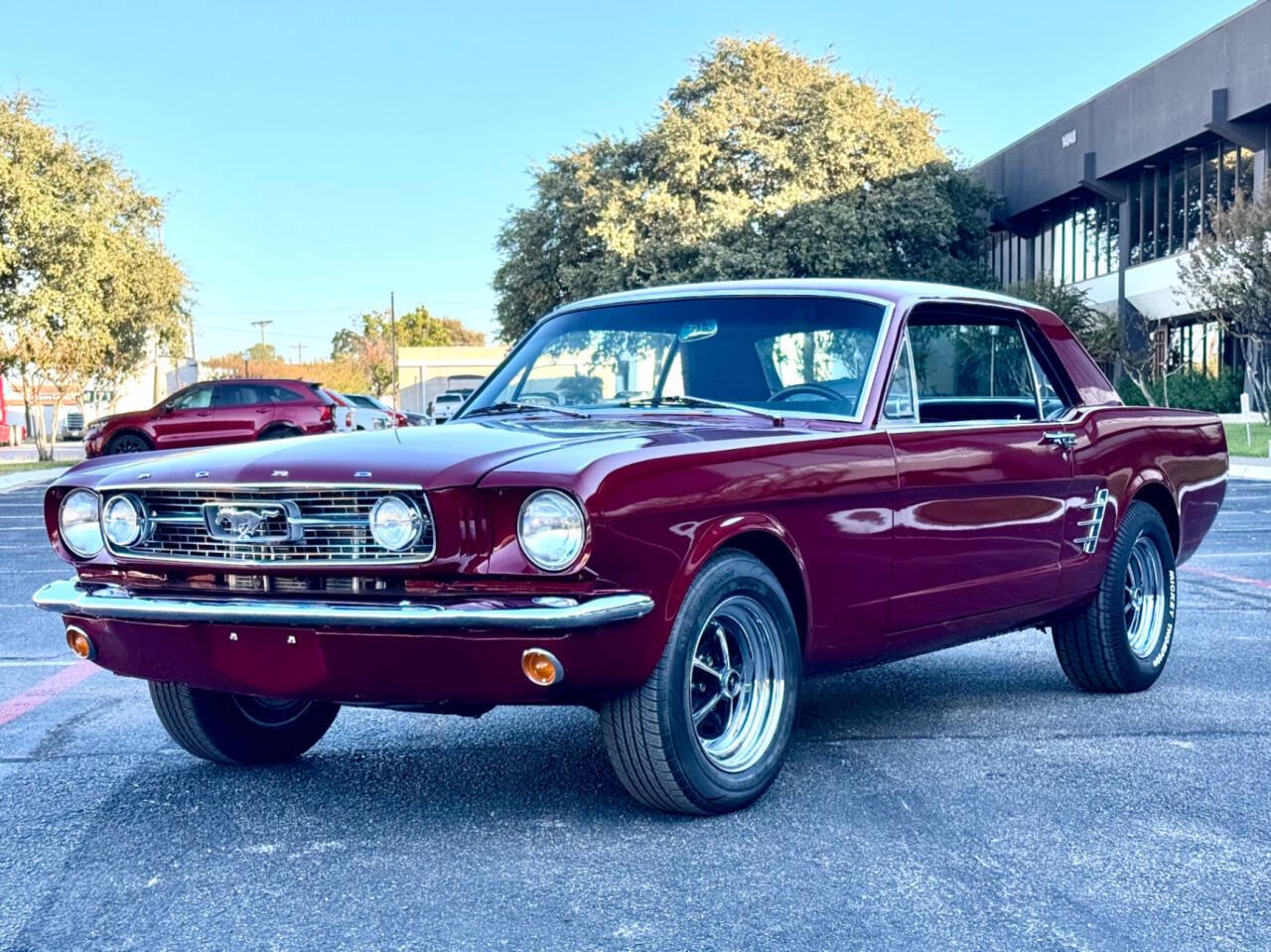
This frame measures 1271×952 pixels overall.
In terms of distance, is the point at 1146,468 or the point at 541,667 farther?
the point at 1146,468

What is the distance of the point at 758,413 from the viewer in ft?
15.9

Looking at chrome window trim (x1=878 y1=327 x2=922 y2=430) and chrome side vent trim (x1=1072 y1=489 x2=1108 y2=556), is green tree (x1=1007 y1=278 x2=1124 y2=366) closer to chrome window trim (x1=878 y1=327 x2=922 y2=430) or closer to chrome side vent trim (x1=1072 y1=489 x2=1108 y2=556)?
chrome side vent trim (x1=1072 y1=489 x2=1108 y2=556)

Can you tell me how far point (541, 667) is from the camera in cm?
371

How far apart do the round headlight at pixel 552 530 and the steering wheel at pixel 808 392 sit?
1.44 metres

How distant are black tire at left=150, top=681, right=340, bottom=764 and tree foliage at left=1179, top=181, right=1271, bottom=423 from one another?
25522 millimetres

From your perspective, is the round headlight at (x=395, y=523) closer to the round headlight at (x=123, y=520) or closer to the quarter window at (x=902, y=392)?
the round headlight at (x=123, y=520)

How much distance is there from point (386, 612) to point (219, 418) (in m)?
23.4

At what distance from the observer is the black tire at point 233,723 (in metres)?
4.67

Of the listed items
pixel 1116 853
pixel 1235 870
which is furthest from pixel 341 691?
pixel 1235 870

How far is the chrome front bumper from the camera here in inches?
143

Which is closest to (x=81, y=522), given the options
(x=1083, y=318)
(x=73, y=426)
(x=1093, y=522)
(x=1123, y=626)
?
(x=1093, y=522)

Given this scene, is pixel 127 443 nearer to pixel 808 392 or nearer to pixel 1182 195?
pixel 808 392

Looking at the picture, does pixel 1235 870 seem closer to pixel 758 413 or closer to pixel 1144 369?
pixel 758 413

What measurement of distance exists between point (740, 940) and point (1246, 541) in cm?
1011
